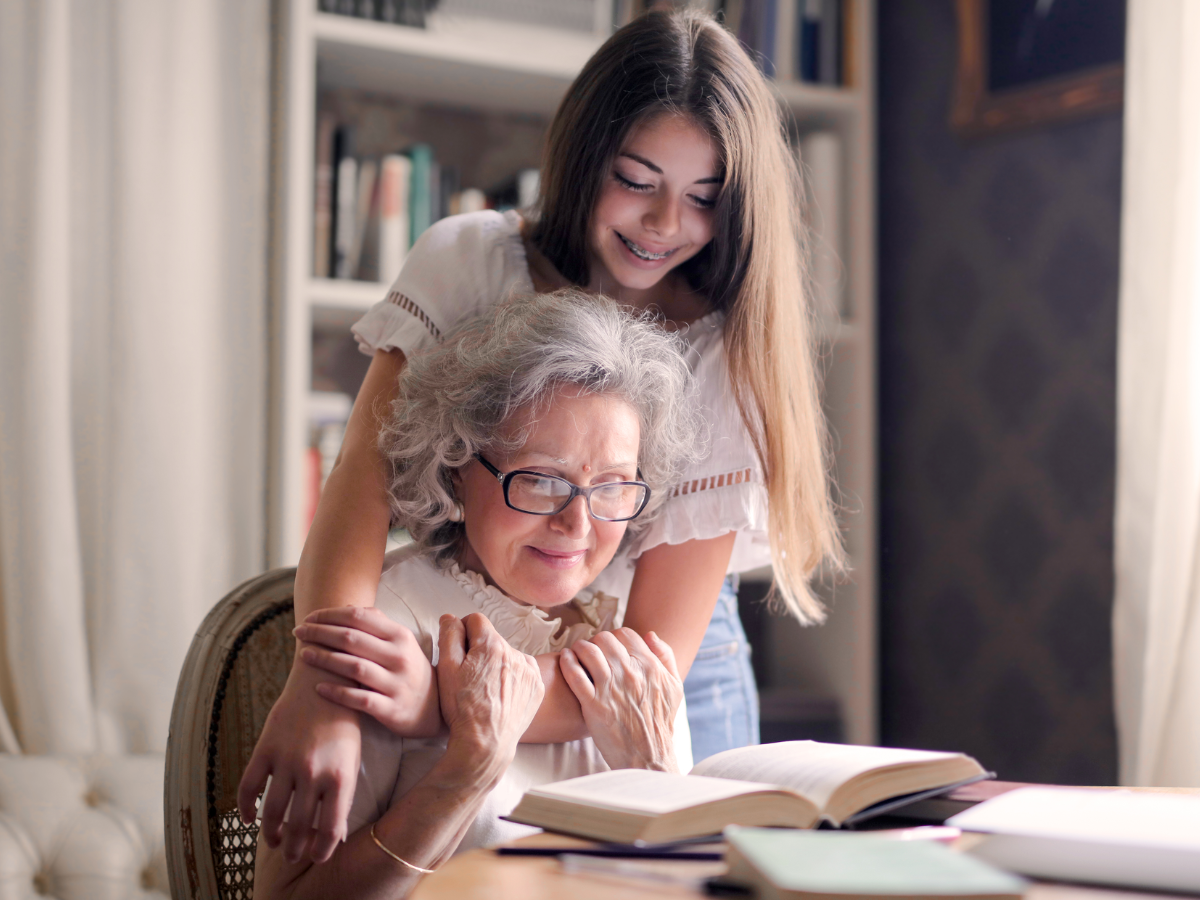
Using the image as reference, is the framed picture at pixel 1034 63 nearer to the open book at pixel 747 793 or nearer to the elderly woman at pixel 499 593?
the elderly woman at pixel 499 593

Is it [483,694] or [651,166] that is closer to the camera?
[483,694]

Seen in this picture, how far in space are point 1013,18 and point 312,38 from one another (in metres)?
1.56

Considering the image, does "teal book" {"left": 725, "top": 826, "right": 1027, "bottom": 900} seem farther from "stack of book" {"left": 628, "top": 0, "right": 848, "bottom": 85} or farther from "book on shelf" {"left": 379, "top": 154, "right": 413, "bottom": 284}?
"stack of book" {"left": 628, "top": 0, "right": 848, "bottom": 85}

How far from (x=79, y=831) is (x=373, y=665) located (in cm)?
113

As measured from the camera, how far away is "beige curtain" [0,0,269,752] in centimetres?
201

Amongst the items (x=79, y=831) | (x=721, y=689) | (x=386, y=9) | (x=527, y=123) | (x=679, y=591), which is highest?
(x=386, y=9)

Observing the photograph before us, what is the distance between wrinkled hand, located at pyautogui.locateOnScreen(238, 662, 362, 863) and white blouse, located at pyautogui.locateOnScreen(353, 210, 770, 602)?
517 mm

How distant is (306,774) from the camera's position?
0.89 metres

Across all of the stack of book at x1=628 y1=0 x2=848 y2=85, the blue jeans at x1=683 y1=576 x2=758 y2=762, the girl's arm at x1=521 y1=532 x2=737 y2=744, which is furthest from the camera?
the stack of book at x1=628 y1=0 x2=848 y2=85

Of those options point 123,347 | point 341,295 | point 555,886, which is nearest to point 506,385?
point 555,886

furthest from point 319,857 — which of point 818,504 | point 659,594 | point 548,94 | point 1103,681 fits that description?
point 548,94

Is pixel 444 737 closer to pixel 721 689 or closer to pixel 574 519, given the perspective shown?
pixel 574 519

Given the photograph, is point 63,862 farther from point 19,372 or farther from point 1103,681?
point 1103,681

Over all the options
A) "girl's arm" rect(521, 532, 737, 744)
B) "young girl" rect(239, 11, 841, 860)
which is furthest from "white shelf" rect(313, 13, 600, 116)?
"girl's arm" rect(521, 532, 737, 744)
